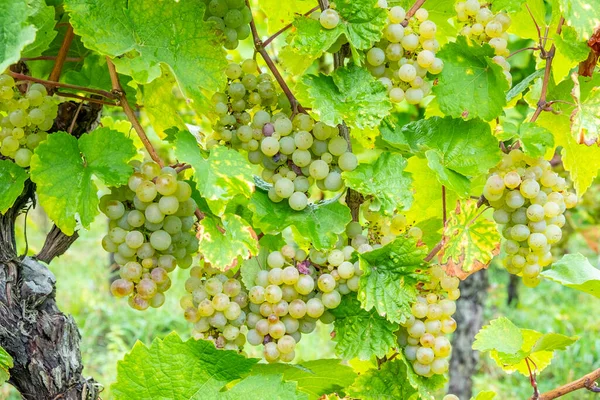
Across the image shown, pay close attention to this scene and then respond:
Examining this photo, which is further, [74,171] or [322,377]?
[322,377]

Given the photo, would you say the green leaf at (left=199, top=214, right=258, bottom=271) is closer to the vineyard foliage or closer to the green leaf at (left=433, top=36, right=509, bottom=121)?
the vineyard foliage

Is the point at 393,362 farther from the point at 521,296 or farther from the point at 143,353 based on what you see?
the point at 521,296

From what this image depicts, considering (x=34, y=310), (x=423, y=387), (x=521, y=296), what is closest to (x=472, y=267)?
(x=423, y=387)

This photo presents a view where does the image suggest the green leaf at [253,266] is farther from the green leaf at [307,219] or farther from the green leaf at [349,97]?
the green leaf at [349,97]

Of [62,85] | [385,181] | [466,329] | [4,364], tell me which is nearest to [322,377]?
[385,181]

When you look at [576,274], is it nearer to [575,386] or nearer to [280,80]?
[575,386]
